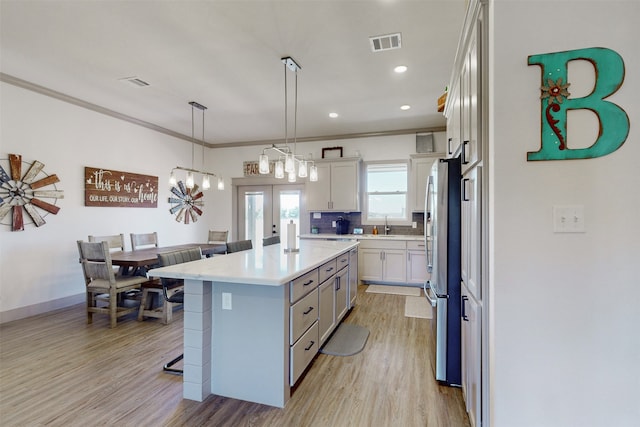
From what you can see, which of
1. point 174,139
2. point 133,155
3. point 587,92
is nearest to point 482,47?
point 587,92

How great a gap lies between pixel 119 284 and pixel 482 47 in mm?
4025

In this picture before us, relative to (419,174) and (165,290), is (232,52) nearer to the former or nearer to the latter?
(165,290)

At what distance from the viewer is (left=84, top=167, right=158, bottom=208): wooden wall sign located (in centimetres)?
435

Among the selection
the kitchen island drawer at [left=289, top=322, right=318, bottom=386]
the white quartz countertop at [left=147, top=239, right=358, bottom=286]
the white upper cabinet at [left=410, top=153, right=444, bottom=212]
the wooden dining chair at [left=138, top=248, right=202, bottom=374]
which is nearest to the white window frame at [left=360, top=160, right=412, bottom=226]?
the white upper cabinet at [left=410, top=153, right=444, bottom=212]

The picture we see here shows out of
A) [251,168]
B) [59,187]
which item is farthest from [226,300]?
[251,168]

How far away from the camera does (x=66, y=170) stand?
13.4 ft

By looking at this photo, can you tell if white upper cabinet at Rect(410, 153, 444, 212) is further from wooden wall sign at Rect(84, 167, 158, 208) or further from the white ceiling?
wooden wall sign at Rect(84, 167, 158, 208)

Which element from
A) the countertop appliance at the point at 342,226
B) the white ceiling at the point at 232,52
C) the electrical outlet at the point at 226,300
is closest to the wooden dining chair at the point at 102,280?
the white ceiling at the point at 232,52

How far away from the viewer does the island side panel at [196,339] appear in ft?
6.77

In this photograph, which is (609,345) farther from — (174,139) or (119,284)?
(174,139)

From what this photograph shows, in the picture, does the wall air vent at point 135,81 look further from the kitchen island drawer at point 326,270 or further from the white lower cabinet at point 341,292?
the white lower cabinet at point 341,292

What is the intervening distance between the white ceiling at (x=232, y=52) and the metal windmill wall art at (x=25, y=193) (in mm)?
1042

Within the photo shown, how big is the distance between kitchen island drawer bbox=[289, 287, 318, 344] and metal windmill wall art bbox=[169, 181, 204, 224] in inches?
172

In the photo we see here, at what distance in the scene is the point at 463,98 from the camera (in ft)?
6.64
